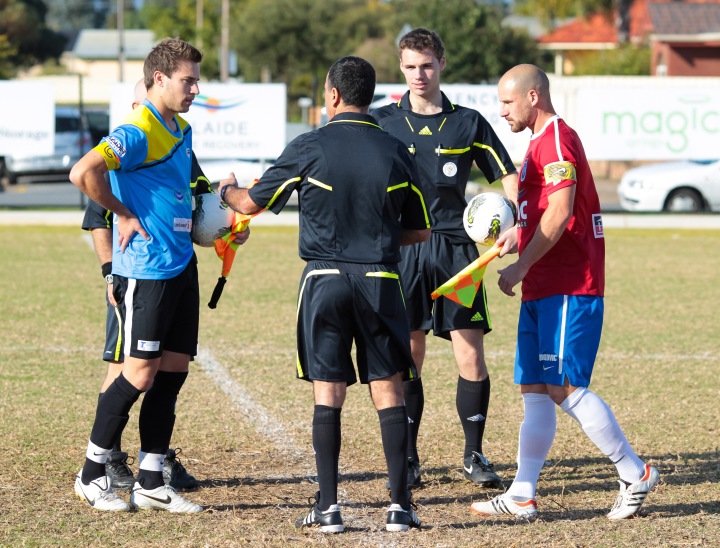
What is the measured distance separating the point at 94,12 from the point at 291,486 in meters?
196

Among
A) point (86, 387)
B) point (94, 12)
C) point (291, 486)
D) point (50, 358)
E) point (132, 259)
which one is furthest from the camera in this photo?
point (94, 12)

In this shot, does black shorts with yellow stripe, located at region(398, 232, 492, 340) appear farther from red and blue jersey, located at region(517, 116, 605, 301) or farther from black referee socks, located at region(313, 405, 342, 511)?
black referee socks, located at region(313, 405, 342, 511)

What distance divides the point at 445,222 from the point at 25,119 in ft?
52.9

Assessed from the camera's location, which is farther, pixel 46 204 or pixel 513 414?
pixel 46 204

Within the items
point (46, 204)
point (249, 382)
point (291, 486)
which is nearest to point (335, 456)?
point (291, 486)

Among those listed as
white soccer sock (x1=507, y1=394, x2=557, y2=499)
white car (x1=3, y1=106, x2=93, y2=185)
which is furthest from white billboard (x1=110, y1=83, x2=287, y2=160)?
white soccer sock (x1=507, y1=394, x2=557, y2=499)

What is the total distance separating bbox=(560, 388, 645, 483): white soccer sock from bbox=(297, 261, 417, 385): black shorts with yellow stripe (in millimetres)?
852

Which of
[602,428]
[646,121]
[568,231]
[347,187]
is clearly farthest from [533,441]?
[646,121]

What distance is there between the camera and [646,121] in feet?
71.3

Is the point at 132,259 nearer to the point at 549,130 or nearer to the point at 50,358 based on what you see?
the point at 549,130

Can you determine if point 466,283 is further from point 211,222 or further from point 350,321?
point 211,222

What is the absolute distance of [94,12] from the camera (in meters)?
192

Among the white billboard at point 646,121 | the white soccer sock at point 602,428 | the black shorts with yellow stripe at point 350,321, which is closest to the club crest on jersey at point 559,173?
the black shorts with yellow stripe at point 350,321

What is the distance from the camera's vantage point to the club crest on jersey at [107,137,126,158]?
5.53 m
